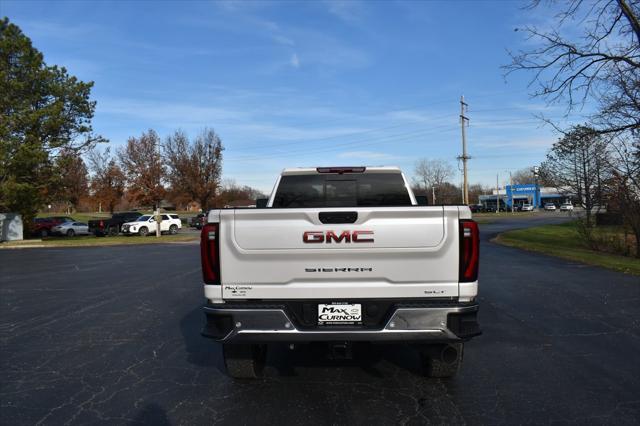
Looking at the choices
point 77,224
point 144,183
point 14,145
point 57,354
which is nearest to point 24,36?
point 14,145

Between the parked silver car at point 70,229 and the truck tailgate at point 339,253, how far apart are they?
3972 cm

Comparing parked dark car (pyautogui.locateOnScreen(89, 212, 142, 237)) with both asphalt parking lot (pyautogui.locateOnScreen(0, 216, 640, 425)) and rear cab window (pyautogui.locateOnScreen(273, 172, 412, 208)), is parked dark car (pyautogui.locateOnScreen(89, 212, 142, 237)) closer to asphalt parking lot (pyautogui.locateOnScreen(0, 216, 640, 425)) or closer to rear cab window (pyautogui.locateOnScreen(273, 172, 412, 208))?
asphalt parking lot (pyautogui.locateOnScreen(0, 216, 640, 425))

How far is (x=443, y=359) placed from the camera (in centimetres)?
445

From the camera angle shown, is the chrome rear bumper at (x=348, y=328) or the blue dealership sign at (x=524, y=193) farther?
the blue dealership sign at (x=524, y=193)

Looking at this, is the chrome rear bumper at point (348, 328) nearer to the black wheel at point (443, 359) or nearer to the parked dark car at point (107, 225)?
the black wheel at point (443, 359)

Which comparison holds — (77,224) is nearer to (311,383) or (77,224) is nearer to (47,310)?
(47,310)

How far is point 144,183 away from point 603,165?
1830 inches

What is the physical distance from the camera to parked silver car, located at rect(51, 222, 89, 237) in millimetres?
38438

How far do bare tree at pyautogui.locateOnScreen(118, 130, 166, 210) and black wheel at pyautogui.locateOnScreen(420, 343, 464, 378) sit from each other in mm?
49971

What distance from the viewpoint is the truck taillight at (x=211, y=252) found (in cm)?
388

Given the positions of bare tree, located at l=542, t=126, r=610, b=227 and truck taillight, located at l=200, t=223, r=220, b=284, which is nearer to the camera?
truck taillight, located at l=200, t=223, r=220, b=284

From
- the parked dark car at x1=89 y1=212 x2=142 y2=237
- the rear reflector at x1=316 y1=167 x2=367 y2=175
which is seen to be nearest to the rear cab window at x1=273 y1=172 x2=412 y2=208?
the rear reflector at x1=316 y1=167 x2=367 y2=175

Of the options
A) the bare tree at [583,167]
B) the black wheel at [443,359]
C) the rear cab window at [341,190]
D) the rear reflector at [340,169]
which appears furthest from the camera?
the bare tree at [583,167]

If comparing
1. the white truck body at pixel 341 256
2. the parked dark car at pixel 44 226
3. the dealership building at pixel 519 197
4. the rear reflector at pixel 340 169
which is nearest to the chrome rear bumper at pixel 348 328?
the white truck body at pixel 341 256
